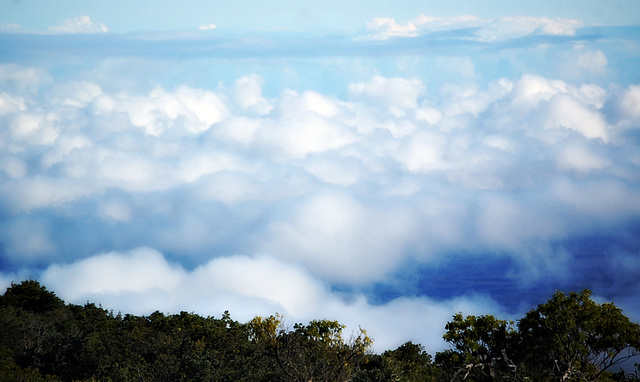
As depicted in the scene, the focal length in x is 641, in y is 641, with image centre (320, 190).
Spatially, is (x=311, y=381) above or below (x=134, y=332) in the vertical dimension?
below

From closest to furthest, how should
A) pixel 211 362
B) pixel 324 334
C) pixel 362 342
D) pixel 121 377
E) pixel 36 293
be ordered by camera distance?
pixel 362 342, pixel 121 377, pixel 211 362, pixel 324 334, pixel 36 293

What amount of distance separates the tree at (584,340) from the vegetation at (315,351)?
0.05 m

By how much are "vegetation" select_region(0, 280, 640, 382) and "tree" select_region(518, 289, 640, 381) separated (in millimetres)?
50

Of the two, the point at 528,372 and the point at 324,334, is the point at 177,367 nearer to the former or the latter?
the point at 324,334

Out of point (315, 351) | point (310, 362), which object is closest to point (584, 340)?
point (310, 362)

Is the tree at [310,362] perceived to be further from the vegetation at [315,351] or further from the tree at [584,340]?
the tree at [584,340]

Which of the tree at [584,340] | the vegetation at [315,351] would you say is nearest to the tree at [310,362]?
the vegetation at [315,351]

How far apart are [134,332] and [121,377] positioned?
11343 mm

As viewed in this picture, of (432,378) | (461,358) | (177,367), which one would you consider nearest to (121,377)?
(177,367)

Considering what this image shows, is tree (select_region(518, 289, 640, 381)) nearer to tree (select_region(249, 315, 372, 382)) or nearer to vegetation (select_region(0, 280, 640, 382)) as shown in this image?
vegetation (select_region(0, 280, 640, 382))

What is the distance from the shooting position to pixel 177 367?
36875 millimetres

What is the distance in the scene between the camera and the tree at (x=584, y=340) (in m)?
31.8

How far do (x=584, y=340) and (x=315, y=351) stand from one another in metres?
17.2

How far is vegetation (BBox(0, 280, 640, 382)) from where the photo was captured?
103 ft
